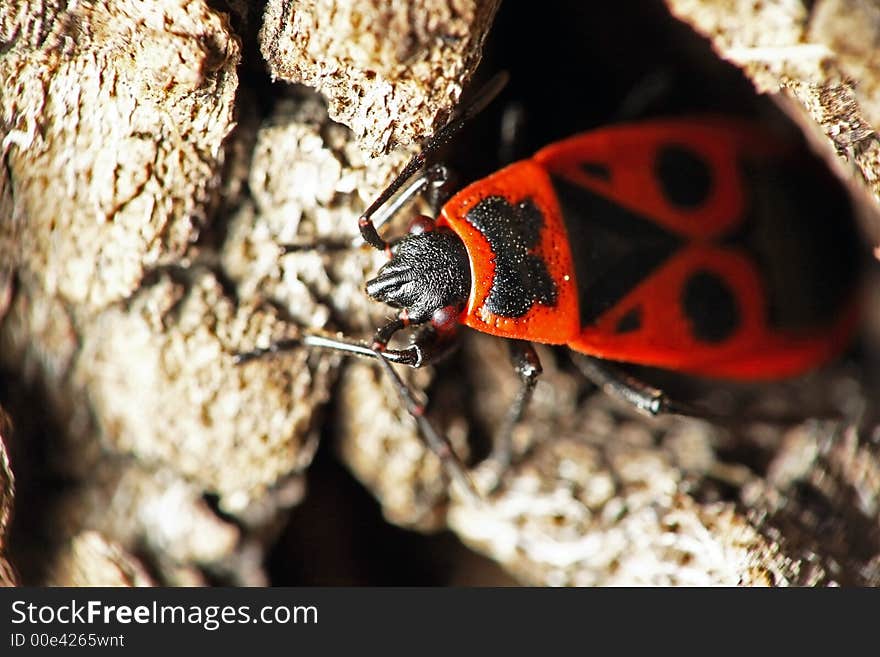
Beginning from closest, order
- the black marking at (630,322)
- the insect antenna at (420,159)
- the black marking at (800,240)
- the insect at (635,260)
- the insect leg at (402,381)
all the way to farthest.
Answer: the insect antenna at (420,159)
the insect leg at (402,381)
the insect at (635,260)
the black marking at (630,322)
the black marking at (800,240)

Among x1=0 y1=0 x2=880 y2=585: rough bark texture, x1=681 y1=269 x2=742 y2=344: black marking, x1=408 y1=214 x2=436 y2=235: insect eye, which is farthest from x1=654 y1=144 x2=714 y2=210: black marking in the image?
x1=408 y1=214 x2=436 y2=235: insect eye

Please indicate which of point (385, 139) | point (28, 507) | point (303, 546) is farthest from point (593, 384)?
point (28, 507)

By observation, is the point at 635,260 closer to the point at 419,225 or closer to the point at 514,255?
the point at 514,255

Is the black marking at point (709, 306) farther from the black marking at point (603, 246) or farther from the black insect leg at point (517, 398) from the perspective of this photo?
the black insect leg at point (517, 398)

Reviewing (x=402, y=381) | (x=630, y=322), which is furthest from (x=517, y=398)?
(x=630, y=322)

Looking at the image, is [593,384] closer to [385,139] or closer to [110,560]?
[385,139]

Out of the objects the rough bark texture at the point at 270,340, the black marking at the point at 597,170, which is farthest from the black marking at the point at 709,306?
the black marking at the point at 597,170
